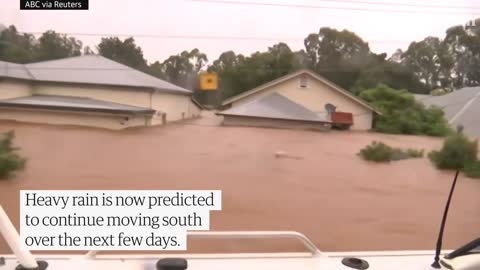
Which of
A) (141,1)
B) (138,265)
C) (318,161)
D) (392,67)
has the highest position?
(141,1)

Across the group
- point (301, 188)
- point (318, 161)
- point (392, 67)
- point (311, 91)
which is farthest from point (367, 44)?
point (301, 188)

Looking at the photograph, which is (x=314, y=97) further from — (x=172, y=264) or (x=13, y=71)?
(x=13, y=71)

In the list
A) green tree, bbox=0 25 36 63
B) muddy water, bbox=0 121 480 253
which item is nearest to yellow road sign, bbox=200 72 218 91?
muddy water, bbox=0 121 480 253

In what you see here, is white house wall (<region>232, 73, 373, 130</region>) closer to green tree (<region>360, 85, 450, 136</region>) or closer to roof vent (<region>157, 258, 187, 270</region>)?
green tree (<region>360, 85, 450, 136</region>)

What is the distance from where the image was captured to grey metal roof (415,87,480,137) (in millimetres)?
1312

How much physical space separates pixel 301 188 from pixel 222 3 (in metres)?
0.64

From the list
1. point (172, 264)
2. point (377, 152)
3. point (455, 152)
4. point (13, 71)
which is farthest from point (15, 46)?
point (455, 152)

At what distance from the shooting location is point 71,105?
3.95ft

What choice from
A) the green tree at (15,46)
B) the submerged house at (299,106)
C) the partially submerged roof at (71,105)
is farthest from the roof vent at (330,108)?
the green tree at (15,46)

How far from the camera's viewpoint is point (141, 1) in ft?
3.87

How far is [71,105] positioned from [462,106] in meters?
1.24

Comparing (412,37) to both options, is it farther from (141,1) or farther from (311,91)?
(141,1)

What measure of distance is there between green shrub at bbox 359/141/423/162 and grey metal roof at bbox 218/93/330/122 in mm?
184

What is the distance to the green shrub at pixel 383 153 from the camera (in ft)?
4.31
